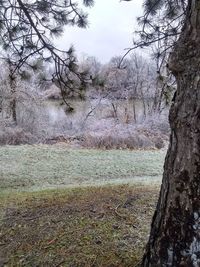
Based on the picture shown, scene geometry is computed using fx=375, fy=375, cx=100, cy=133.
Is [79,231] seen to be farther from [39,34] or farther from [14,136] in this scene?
[14,136]

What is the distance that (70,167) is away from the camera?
275 inches

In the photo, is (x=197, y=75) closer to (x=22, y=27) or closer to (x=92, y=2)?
(x=92, y=2)

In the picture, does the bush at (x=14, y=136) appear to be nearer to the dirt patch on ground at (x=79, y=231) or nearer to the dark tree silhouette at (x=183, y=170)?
the dirt patch on ground at (x=79, y=231)

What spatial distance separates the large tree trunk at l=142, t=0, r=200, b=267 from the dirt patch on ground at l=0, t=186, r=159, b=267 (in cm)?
48

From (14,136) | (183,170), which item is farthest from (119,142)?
(183,170)

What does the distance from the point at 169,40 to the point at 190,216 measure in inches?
133

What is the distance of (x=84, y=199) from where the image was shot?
10.8 feet

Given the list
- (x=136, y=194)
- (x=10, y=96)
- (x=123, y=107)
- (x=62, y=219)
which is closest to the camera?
(x=62, y=219)

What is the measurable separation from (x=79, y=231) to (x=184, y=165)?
1103 mm

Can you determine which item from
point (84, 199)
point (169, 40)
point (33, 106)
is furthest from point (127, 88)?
point (84, 199)

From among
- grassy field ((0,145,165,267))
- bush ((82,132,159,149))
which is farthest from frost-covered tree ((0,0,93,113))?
bush ((82,132,159,149))

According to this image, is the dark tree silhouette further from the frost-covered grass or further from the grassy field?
the frost-covered grass

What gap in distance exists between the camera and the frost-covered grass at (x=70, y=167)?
5988mm

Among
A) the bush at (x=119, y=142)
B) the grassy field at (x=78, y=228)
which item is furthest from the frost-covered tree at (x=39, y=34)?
the bush at (x=119, y=142)
